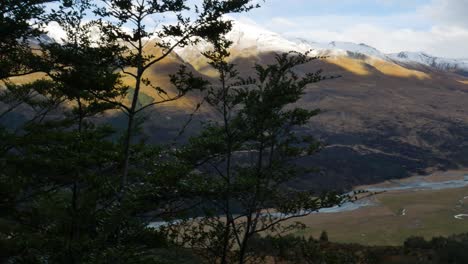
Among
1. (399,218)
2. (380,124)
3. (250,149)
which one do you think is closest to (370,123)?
(380,124)

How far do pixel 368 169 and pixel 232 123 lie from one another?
84063mm

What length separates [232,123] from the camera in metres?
12.8

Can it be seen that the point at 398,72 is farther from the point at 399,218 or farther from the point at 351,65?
the point at 399,218

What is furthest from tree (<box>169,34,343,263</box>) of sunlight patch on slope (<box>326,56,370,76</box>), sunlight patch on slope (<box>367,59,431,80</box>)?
sunlight patch on slope (<box>367,59,431,80</box>)

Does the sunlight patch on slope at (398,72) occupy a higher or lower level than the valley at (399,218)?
higher

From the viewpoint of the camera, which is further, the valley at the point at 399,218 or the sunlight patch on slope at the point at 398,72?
the sunlight patch on slope at the point at 398,72

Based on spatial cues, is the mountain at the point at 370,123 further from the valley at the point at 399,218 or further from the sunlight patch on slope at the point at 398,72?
the valley at the point at 399,218

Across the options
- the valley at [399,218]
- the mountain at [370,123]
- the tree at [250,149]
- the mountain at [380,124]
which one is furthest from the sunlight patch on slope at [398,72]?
the tree at [250,149]

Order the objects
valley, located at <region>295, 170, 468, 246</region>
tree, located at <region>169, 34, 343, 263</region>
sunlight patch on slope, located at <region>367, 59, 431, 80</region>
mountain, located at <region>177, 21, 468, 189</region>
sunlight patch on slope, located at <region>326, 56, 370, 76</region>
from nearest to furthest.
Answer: tree, located at <region>169, 34, 343, 263</region>
valley, located at <region>295, 170, 468, 246</region>
mountain, located at <region>177, 21, 468, 189</region>
sunlight patch on slope, located at <region>326, 56, 370, 76</region>
sunlight patch on slope, located at <region>367, 59, 431, 80</region>

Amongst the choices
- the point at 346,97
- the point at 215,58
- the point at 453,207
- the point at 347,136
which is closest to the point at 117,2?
the point at 215,58

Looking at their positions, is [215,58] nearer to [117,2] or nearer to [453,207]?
[117,2]

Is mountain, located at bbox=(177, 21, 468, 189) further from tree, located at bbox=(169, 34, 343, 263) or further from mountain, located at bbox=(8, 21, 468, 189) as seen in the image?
tree, located at bbox=(169, 34, 343, 263)

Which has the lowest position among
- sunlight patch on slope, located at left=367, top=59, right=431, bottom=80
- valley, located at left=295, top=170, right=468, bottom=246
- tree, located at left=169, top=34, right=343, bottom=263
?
valley, located at left=295, top=170, right=468, bottom=246

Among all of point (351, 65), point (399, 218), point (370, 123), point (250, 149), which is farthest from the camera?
point (351, 65)
